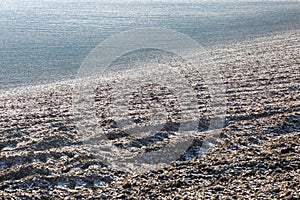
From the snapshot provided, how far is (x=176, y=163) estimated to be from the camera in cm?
527

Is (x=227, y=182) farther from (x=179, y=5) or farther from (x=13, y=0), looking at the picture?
(x=13, y=0)

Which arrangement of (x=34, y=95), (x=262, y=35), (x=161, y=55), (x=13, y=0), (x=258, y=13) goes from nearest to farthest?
(x=34, y=95) < (x=161, y=55) < (x=262, y=35) < (x=258, y=13) < (x=13, y=0)

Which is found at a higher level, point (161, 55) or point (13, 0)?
point (13, 0)

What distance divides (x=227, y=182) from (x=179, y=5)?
112 feet

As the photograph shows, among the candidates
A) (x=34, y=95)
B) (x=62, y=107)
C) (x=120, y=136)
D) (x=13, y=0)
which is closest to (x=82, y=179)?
(x=120, y=136)

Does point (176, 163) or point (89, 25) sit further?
point (89, 25)

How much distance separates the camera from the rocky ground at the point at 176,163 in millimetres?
4555

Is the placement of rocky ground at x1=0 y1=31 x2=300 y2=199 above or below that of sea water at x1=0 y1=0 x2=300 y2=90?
below

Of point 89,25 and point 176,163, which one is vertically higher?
point 89,25

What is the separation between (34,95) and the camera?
31.5 ft

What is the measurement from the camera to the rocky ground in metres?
4.55

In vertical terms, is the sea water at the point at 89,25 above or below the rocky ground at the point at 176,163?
above

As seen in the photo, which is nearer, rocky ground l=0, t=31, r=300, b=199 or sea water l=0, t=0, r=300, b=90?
rocky ground l=0, t=31, r=300, b=199

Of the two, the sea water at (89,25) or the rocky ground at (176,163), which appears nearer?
the rocky ground at (176,163)
